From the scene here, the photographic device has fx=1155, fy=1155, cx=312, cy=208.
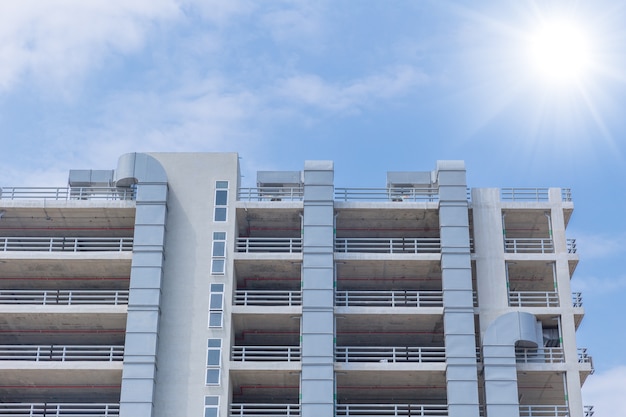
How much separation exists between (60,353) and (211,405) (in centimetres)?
1458

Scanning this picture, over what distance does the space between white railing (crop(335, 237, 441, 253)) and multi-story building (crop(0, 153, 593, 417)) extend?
0.29 metres

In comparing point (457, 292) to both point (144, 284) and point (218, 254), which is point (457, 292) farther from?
point (144, 284)

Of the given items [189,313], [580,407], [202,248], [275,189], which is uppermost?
[275,189]

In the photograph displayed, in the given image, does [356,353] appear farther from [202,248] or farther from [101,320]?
[101,320]

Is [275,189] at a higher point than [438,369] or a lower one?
higher

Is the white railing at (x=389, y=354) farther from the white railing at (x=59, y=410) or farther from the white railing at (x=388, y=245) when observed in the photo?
the white railing at (x=59, y=410)

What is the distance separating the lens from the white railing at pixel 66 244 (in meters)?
89.1

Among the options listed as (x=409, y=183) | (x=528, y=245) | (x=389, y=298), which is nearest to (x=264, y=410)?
(x=389, y=298)

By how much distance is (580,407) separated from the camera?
270 feet

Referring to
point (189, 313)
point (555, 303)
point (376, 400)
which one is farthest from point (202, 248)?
point (555, 303)

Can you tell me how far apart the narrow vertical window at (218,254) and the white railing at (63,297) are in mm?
7113

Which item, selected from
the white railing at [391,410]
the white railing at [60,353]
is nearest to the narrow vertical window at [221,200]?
the white railing at [60,353]

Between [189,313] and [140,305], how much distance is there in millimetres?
3632

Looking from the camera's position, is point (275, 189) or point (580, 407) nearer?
point (580, 407)
